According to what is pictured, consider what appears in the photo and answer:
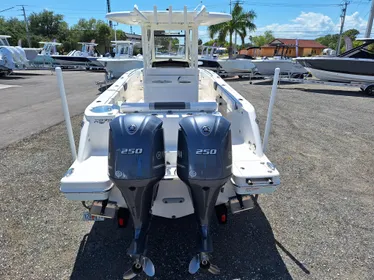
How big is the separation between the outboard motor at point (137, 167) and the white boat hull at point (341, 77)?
11653 millimetres

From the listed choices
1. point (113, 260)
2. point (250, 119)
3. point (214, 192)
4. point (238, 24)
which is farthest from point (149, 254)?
point (238, 24)

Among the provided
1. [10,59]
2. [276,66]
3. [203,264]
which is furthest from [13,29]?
[203,264]

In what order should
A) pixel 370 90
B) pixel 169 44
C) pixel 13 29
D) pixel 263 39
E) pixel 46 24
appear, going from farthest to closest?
pixel 263 39 → pixel 46 24 → pixel 13 29 → pixel 370 90 → pixel 169 44

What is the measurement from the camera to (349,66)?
10.9 meters

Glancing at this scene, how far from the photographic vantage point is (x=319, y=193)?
3.38 m

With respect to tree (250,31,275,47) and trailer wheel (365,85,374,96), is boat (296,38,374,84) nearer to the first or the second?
trailer wheel (365,85,374,96)

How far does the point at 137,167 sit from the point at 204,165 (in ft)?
1.51

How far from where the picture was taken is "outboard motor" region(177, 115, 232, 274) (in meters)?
1.87

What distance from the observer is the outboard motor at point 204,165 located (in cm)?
187

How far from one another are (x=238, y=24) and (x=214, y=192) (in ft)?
76.3

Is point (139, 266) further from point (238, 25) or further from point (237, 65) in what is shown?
point (238, 25)

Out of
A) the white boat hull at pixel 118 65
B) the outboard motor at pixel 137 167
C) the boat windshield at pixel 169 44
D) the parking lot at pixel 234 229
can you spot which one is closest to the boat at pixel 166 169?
the outboard motor at pixel 137 167

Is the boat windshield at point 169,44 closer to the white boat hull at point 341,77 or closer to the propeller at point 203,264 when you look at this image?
the propeller at point 203,264

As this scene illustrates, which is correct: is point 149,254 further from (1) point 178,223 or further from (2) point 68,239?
(2) point 68,239
